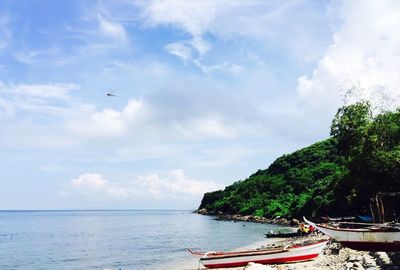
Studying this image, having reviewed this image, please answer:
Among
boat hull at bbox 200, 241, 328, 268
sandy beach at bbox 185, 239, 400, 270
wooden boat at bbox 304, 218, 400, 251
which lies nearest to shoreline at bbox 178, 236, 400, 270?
sandy beach at bbox 185, 239, 400, 270

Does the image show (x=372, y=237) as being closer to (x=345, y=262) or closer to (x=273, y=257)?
(x=345, y=262)

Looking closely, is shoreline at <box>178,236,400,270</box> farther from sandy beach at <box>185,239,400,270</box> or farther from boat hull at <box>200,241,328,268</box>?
boat hull at <box>200,241,328,268</box>

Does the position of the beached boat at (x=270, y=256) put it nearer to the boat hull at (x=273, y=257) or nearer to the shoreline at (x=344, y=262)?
the boat hull at (x=273, y=257)

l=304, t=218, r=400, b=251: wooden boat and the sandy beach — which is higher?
l=304, t=218, r=400, b=251: wooden boat

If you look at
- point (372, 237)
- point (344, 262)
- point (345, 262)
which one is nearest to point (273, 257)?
point (344, 262)

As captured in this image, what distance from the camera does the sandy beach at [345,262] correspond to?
2173 cm

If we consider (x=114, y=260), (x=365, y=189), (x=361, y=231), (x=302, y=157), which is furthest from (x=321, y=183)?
(x=361, y=231)

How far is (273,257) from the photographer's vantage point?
2891 cm

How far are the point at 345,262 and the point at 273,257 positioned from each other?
5.54 meters

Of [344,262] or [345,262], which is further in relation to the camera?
[344,262]

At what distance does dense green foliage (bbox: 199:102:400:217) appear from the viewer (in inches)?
1734

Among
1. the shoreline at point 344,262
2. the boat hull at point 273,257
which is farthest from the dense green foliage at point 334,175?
the boat hull at point 273,257

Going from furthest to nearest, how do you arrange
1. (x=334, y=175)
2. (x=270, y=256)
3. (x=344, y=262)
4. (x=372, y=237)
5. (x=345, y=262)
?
(x=334, y=175) < (x=270, y=256) < (x=344, y=262) < (x=345, y=262) < (x=372, y=237)

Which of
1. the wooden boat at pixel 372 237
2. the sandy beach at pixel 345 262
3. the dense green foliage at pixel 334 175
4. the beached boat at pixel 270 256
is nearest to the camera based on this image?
the sandy beach at pixel 345 262
